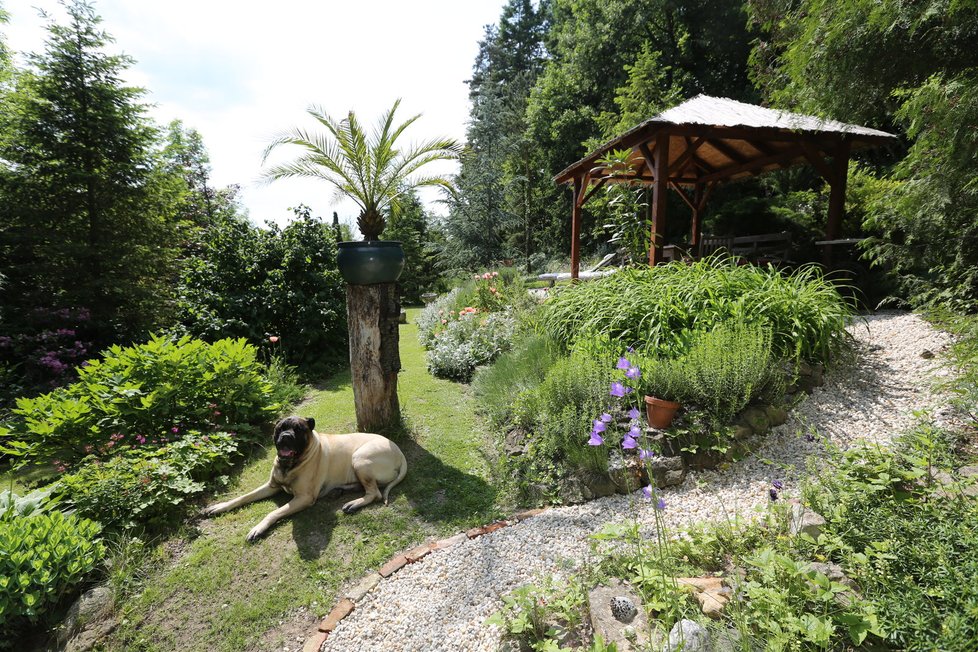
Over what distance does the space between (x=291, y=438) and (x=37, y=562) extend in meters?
1.31

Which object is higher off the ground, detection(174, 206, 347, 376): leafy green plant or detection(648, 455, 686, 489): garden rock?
detection(174, 206, 347, 376): leafy green plant

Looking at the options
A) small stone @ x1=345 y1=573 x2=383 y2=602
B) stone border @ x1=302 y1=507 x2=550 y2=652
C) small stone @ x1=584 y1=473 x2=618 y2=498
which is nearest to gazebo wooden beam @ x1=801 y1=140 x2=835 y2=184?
small stone @ x1=584 y1=473 x2=618 y2=498

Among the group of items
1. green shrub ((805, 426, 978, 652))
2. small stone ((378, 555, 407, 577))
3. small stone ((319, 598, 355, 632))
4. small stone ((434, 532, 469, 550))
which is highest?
green shrub ((805, 426, 978, 652))

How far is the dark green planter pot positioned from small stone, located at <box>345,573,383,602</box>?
236 centimetres

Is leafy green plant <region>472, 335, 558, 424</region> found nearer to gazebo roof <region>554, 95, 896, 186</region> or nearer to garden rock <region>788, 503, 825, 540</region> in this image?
garden rock <region>788, 503, 825, 540</region>

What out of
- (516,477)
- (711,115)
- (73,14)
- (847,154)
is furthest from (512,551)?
(73,14)

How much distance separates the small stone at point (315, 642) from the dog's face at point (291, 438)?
3.93 ft

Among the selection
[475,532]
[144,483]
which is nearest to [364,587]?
[475,532]

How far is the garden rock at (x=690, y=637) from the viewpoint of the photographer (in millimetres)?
1448

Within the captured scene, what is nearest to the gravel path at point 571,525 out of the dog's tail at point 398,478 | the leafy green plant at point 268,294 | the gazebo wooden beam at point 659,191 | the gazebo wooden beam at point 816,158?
the dog's tail at point 398,478

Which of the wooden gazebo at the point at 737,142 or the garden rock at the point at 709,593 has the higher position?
the wooden gazebo at the point at 737,142

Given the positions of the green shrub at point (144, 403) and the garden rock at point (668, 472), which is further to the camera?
the green shrub at point (144, 403)

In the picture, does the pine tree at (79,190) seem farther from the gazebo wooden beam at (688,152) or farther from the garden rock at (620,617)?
the gazebo wooden beam at (688,152)

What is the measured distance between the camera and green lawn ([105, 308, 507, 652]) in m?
2.29
